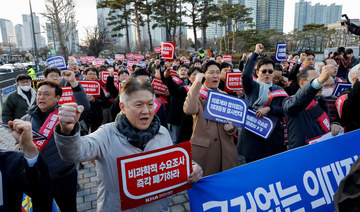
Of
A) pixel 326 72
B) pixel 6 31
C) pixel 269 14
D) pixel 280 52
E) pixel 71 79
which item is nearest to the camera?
pixel 326 72

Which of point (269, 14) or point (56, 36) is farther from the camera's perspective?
point (269, 14)

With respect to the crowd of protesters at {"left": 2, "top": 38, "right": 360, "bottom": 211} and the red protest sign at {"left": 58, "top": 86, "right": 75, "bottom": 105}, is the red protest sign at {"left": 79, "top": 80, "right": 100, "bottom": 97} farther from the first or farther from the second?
the red protest sign at {"left": 58, "top": 86, "right": 75, "bottom": 105}

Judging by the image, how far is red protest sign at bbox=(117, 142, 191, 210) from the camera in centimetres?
158

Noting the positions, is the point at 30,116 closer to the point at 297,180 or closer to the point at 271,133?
the point at 297,180

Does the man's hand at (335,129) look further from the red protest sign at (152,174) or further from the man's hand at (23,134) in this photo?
the man's hand at (23,134)

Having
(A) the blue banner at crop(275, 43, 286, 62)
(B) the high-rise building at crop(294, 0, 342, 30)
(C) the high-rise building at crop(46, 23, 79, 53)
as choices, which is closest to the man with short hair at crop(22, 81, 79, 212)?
(A) the blue banner at crop(275, 43, 286, 62)

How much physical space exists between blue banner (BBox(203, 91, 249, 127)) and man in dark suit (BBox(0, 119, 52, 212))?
1.93 m

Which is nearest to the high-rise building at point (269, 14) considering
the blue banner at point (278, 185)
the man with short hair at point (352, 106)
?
the man with short hair at point (352, 106)

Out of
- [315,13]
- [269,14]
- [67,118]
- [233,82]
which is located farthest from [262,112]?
[315,13]

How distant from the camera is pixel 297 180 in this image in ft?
6.46

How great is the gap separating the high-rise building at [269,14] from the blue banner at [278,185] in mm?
81693

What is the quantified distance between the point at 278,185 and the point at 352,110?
5.33 ft

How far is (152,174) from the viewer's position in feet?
5.45

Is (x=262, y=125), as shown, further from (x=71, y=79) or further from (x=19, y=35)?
(x=19, y=35)
